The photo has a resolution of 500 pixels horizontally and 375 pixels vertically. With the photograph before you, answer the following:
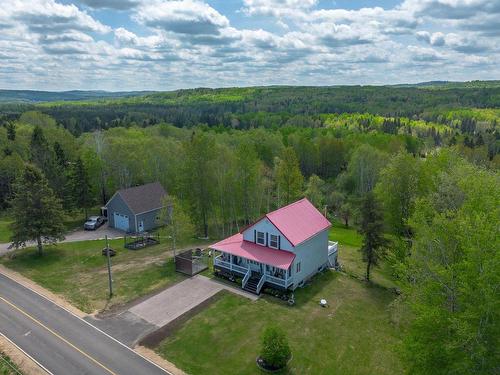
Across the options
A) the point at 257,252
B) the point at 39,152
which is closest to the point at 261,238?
the point at 257,252

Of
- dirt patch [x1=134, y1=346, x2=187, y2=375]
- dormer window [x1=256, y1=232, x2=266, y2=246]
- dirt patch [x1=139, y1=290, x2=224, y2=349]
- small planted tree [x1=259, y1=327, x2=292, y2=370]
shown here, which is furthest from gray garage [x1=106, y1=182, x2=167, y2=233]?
small planted tree [x1=259, y1=327, x2=292, y2=370]

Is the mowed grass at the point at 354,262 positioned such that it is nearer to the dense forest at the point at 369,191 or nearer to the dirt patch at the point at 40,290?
the dense forest at the point at 369,191

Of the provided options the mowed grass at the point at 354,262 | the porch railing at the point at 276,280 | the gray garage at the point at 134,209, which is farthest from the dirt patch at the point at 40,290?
the mowed grass at the point at 354,262

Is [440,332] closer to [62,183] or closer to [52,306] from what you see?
[52,306]

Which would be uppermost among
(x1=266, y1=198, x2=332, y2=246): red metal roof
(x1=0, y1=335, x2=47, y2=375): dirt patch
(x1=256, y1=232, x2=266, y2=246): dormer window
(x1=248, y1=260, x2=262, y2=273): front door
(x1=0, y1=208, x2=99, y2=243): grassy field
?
(x1=266, y1=198, x2=332, y2=246): red metal roof

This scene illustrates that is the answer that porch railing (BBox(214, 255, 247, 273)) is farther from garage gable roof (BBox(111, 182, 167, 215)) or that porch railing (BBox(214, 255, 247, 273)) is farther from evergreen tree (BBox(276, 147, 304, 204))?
evergreen tree (BBox(276, 147, 304, 204))

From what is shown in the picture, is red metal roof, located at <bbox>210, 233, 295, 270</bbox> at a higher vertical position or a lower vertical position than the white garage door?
higher

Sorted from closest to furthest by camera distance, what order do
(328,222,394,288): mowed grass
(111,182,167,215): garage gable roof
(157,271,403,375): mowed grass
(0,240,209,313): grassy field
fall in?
(157,271,403,375): mowed grass
(0,240,209,313): grassy field
(328,222,394,288): mowed grass
(111,182,167,215): garage gable roof
